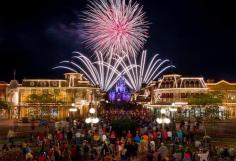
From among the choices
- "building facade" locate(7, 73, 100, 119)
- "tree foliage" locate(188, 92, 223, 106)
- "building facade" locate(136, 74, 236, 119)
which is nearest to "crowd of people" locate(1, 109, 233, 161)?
"building facade" locate(7, 73, 100, 119)

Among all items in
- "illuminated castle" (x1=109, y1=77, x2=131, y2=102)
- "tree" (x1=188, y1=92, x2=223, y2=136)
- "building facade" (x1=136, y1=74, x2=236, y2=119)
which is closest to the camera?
"tree" (x1=188, y1=92, x2=223, y2=136)

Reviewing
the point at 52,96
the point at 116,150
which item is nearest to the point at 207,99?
the point at 52,96

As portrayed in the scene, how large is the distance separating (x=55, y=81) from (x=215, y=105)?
33.9 m

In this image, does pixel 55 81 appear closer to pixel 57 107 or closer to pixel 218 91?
pixel 57 107

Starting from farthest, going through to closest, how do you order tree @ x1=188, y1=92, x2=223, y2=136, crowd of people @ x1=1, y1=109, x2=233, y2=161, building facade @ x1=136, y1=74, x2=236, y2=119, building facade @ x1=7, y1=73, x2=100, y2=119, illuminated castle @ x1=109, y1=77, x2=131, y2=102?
illuminated castle @ x1=109, y1=77, x2=131, y2=102 < building facade @ x1=136, y1=74, x2=236, y2=119 < building facade @ x1=7, y1=73, x2=100, y2=119 < tree @ x1=188, y1=92, x2=223, y2=136 < crowd of people @ x1=1, y1=109, x2=233, y2=161

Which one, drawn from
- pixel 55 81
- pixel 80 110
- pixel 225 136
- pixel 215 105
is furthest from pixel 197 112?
pixel 225 136

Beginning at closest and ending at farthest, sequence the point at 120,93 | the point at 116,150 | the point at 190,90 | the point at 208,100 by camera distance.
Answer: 1. the point at 116,150
2. the point at 208,100
3. the point at 190,90
4. the point at 120,93

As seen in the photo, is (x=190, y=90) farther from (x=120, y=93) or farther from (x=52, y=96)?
(x=120, y=93)

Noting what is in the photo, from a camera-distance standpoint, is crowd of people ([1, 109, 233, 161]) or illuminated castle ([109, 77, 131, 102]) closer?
crowd of people ([1, 109, 233, 161])

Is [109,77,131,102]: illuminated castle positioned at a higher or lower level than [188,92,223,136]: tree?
higher

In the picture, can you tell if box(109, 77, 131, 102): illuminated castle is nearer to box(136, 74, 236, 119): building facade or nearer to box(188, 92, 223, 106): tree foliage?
box(136, 74, 236, 119): building facade

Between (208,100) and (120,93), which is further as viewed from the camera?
(120,93)

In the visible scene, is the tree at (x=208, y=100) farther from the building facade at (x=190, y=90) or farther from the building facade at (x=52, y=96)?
the building facade at (x=52, y=96)

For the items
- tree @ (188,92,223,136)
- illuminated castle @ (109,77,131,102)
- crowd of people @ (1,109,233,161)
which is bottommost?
crowd of people @ (1,109,233,161)
